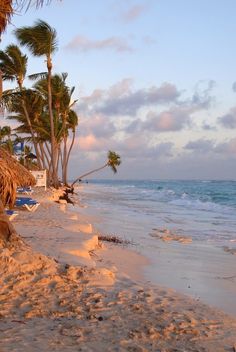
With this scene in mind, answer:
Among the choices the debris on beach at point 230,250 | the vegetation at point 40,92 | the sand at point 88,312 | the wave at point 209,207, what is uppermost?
the vegetation at point 40,92

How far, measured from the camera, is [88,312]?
206 inches

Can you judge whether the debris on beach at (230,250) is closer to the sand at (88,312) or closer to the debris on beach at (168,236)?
the debris on beach at (168,236)

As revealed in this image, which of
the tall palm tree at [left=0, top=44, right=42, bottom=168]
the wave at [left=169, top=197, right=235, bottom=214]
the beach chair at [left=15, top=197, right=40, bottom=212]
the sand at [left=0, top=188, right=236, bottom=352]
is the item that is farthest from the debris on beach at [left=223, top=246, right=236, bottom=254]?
the tall palm tree at [left=0, top=44, right=42, bottom=168]

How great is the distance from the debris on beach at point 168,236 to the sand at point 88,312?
17.2ft

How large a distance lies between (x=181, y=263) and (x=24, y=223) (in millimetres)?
4657

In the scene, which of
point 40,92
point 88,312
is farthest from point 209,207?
point 88,312

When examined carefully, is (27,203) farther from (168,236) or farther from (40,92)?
(40,92)

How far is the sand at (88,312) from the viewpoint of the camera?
4363mm

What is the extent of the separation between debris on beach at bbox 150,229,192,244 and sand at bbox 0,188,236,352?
525 centimetres

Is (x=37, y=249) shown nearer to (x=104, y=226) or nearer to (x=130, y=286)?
(x=130, y=286)

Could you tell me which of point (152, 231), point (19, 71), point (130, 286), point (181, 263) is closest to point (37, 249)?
point (130, 286)

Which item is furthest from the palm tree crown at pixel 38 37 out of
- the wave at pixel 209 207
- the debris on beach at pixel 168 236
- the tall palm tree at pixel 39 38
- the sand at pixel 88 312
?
the sand at pixel 88 312

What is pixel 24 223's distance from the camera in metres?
12.1

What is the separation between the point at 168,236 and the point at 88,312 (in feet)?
29.3
